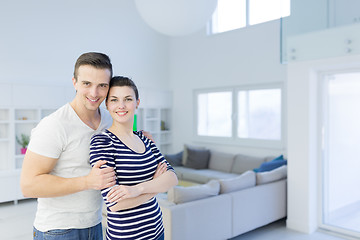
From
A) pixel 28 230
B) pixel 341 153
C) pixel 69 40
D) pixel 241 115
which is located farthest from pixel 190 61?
pixel 28 230

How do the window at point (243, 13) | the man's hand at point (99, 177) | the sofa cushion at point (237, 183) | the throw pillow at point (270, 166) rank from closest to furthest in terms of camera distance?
the man's hand at point (99, 177) < the sofa cushion at point (237, 183) < the throw pillow at point (270, 166) < the window at point (243, 13)

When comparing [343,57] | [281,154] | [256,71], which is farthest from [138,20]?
[343,57]

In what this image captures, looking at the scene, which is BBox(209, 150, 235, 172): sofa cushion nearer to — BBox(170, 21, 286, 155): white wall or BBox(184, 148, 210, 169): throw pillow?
BBox(184, 148, 210, 169): throw pillow

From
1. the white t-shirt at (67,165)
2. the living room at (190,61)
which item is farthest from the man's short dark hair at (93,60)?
the living room at (190,61)

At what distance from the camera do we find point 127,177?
144 cm

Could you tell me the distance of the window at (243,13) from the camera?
5.67 metres

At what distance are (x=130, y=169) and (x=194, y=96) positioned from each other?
18.7ft

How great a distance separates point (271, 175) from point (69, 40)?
14.2ft

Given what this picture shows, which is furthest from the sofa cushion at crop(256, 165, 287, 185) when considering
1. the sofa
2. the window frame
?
the window frame

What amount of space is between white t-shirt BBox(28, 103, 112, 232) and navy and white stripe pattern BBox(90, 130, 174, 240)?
8 cm

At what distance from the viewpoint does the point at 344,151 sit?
3879mm

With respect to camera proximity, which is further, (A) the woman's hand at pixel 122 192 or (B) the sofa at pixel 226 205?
(B) the sofa at pixel 226 205

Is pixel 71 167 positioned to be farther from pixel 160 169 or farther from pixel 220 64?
pixel 220 64

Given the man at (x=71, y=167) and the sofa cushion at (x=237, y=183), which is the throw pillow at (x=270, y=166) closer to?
the sofa cushion at (x=237, y=183)
